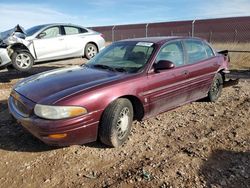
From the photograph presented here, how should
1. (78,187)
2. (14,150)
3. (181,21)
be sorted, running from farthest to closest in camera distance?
(181,21), (14,150), (78,187)

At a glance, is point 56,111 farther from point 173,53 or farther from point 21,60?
point 21,60

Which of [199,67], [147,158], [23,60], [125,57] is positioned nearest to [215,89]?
[199,67]

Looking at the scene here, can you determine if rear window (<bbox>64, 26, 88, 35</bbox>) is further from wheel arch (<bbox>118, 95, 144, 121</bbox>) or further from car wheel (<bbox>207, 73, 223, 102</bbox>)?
wheel arch (<bbox>118, 95, 144, 121</bbox>)

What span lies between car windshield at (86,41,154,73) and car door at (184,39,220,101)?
962 mm

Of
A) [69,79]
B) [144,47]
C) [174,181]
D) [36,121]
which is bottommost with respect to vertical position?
[174,181]

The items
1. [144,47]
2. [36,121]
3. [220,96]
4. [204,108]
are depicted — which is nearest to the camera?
[36,121]

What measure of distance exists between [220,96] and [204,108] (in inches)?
44.5

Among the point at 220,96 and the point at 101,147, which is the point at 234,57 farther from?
the point at 101,147

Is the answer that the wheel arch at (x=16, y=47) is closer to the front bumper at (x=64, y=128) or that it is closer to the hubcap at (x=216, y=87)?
the front bumper at (x=64, y=128)

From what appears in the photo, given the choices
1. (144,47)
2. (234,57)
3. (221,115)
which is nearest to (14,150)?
(144,47)

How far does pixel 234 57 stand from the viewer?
16.8m

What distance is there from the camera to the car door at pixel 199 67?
6023mm

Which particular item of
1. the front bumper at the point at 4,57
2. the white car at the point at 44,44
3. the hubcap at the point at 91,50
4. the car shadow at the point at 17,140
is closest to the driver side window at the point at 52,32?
the white car at the point at 44,44

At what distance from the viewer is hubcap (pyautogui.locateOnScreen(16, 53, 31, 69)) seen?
949cm
